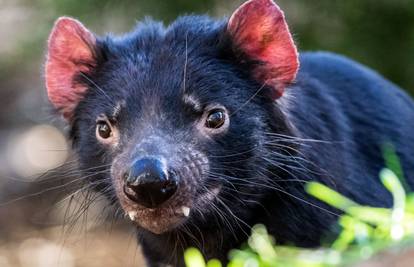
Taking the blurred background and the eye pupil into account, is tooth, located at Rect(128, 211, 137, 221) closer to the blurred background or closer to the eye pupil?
the eye pupil

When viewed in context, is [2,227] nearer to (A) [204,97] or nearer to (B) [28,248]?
(B) [28,248]

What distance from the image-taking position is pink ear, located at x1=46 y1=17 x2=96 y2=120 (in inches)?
206

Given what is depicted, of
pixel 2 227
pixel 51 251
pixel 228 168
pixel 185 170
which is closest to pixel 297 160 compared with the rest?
pixel 228 168

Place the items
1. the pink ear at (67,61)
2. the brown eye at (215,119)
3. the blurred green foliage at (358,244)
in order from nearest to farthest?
1. the blurred green foliage at (358,244)
2. the brown eye at (215,119)
3. the pink ear at (67,61)

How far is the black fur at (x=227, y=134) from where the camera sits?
4.77 metres

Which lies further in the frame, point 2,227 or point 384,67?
point 2,227

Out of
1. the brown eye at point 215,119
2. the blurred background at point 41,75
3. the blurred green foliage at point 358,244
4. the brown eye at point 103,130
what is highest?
the blurred green foliage at point 358,244

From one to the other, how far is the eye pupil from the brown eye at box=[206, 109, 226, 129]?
49 cm

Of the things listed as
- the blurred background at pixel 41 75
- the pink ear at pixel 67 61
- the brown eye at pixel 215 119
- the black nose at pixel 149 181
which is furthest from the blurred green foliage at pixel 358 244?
the blurred background at pixel 41 75

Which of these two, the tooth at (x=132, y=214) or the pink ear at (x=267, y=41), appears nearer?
the tooth at (x=132, y=214)

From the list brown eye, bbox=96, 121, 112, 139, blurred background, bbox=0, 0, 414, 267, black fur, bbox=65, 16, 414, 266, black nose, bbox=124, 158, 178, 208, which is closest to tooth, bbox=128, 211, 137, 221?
black nose, bbox=124, 158, 178, 208

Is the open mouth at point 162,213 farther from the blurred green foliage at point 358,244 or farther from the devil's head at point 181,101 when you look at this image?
the blurred green foliage at point 358,244

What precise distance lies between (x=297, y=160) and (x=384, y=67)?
4.09m

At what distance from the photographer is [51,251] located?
33.8ft
